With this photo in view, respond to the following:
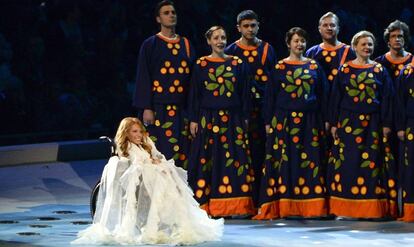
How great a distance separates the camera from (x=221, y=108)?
1008 cm

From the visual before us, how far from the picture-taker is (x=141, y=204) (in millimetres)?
8859

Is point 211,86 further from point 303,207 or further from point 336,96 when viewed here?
point 303,207

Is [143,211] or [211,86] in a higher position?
[211,86]

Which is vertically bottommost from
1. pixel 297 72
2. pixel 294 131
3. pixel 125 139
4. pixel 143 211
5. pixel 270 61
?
pixel 143 211

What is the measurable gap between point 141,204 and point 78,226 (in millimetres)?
949

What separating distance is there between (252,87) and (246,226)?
1.12 metres

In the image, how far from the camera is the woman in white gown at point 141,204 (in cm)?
876

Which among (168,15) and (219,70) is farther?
(168,15)

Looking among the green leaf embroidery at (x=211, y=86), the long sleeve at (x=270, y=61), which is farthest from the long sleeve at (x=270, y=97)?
the green leaf embroidery at (x=211, y=86)

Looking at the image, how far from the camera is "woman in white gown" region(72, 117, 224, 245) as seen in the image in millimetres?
8758

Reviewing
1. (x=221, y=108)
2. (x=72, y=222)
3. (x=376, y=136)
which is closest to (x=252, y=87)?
(x=221, y=108)

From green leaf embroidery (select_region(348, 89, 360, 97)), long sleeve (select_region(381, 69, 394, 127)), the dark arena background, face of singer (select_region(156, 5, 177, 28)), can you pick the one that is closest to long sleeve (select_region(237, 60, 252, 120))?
face of singer (select_region(156, 5, 177, 28))

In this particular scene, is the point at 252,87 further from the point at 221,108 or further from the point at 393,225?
the point at 393,225

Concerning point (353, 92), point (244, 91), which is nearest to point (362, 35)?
point (353, 92)
